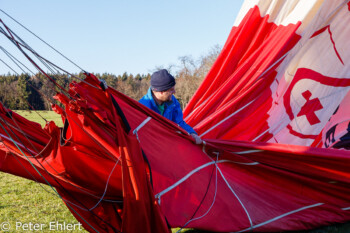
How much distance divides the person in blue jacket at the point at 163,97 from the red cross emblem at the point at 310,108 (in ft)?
5.76

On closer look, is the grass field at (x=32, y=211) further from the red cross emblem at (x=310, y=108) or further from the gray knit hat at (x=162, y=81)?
the red cross emblem at (x=310, y=108)

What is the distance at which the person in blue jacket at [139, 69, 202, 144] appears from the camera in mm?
2934

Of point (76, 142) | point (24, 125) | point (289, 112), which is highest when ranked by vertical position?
point (24, 125)

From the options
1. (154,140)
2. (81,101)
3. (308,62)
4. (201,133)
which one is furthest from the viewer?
(308,62)

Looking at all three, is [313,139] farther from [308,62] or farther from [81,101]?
[81,101]

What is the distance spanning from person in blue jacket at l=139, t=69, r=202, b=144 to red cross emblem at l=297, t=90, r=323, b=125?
5.76ft

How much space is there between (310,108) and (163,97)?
2109 millimetres

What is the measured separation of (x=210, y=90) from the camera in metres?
4.21

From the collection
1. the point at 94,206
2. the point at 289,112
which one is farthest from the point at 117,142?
the point at 289,112

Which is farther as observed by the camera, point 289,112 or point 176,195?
point 289,112

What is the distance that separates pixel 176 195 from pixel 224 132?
1.53 metres

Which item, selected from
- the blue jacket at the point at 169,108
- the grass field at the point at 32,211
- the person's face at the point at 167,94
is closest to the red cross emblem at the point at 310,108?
the grass field at the point at 32,211

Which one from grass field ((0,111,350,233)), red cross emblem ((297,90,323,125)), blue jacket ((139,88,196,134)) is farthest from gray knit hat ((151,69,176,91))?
red cross emblem ((297,90,323,125))

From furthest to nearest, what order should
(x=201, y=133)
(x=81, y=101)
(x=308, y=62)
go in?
(x=308, y=62), (x=201, y=133), (x=81, y=101)
